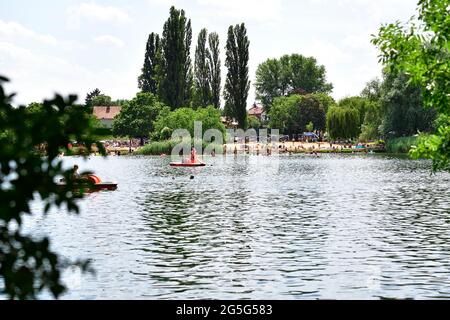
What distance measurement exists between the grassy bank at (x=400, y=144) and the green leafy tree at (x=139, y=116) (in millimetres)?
50379

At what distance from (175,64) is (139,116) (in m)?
29.8

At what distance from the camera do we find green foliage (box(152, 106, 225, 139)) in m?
135

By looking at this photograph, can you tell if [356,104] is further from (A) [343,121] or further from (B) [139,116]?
(B) [139,116]

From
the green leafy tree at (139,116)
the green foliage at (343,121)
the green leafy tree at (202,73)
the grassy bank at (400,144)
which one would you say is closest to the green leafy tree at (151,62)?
the green leafy tree at (139,116)

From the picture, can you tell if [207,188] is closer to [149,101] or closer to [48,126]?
[48,126]

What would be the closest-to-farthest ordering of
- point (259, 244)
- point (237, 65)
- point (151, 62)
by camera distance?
point (259, 244), point (237, 65), point (151, 62)

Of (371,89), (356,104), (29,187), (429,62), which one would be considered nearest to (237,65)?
(371,89)

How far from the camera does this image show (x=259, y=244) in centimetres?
2750

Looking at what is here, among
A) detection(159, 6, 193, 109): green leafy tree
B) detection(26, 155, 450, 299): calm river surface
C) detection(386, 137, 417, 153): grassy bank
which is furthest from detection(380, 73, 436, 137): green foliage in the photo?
detection(26, 155, 450, 299): calm river surface

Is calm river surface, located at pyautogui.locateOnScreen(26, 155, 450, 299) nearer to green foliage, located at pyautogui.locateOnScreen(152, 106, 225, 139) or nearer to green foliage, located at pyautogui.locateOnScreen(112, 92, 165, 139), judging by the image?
green foliage, located at pyautogui.locateOnScreen(152, 106, 225, 139)

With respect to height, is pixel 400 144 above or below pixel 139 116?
below

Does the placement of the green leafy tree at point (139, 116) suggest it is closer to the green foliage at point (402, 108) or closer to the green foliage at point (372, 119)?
the green foliage at point (372, 119)

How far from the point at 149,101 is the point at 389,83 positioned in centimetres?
6043

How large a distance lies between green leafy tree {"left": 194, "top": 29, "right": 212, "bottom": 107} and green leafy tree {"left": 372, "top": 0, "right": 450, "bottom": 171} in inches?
5192
